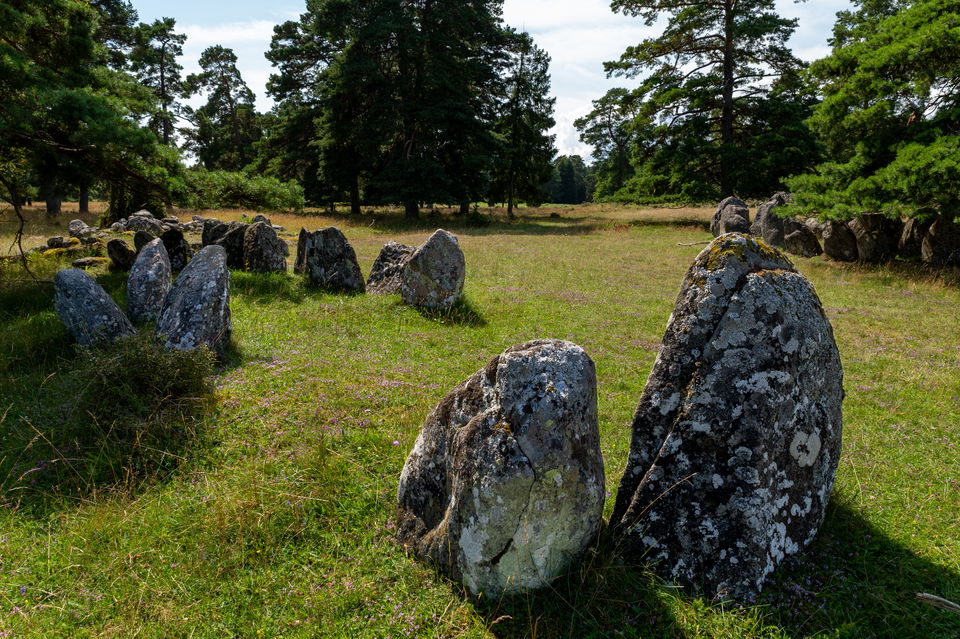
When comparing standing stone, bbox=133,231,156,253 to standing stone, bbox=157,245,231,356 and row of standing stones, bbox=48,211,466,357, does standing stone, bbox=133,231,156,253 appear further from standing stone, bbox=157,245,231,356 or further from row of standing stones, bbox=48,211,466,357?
standing stone, bbox=157,245,231,356

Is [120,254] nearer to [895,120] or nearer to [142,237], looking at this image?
[142,237]

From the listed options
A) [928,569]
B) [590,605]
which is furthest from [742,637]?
[928,569]

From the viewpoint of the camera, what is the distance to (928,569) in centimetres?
373

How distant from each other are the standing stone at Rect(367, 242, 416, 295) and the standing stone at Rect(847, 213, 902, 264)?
55.0 feet

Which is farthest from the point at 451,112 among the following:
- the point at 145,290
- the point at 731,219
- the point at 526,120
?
the point at 145,290

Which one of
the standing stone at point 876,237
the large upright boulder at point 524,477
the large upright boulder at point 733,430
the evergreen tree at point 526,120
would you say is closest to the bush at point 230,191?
the large upright boulder at point 524,477

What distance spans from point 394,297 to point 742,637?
9.73m

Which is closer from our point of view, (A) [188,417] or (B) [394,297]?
(A) [188,417]

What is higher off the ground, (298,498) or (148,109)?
(148,109)

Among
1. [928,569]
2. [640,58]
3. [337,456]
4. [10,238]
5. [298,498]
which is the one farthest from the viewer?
[640,58]

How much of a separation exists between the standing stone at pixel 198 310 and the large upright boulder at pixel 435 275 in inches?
164

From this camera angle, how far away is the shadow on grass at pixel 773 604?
3.25 m

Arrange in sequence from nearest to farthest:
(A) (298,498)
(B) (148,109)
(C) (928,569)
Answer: (C) (928,569) < (A) (298,498) < (B) (148,109)

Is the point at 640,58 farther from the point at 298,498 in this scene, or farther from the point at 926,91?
the point at 298,498
